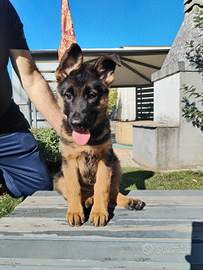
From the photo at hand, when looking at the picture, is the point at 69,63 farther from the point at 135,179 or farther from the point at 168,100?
the point at 168,100

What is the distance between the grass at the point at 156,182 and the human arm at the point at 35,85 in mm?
2363

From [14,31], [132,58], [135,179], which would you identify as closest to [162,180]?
[135,179]

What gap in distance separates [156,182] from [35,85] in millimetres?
3569

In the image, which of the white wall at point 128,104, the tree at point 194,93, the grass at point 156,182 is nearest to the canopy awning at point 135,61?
the tree at point 194,93

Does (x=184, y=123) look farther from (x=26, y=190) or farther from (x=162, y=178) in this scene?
(x=26, y=190)

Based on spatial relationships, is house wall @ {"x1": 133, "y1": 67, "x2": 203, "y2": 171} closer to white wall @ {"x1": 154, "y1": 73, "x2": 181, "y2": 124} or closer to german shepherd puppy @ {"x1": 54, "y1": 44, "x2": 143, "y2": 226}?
white wall @ {"x1": 154, "y1": 73, "x2": 181, "y2": 124}

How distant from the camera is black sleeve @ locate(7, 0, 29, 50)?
2.84m

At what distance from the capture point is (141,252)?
1.50 m

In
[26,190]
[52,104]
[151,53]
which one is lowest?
[26,190]

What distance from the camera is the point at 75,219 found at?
6.19 feet

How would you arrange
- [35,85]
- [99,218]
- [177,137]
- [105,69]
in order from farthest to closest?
[177,137] → [35,85] → [105,69] → [99,218]

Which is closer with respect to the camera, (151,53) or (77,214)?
(77,214)

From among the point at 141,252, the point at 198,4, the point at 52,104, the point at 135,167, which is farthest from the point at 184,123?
the point at 141,252

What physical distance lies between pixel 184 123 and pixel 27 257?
5207 millimetres
